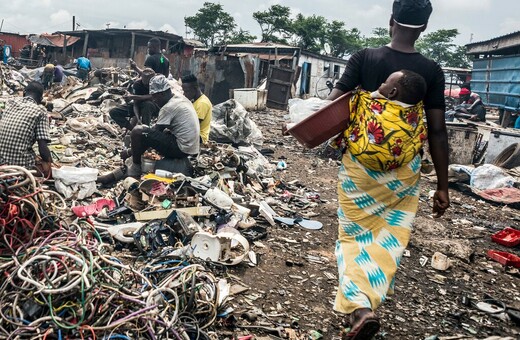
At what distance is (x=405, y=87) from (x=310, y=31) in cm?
3640

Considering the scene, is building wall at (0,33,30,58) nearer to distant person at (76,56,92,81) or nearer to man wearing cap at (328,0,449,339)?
distant person at (76,56,92,81)

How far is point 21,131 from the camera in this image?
3973 mm

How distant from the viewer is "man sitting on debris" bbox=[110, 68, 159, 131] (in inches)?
265

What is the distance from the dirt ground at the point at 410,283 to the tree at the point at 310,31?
32.8m

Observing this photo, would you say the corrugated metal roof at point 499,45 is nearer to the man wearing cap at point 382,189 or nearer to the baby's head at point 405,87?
the man wearing cap at point 382,189

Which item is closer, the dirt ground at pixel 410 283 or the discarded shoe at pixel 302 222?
the dirt ground at pixel 410 283

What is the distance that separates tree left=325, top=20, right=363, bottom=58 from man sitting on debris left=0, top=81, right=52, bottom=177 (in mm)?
35652

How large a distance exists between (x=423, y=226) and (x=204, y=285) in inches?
133

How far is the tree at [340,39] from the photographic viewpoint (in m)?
36.9

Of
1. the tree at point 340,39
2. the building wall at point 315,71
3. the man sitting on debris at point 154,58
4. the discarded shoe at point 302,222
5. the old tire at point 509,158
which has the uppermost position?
the tree at point 340,39

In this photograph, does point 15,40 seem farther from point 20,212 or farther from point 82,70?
point 20,212

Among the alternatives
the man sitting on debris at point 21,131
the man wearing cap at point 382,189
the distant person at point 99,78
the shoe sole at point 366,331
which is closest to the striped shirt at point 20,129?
the man sitting on debris at point 21,131

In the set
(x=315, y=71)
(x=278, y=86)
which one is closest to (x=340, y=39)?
(x=315, y=71)

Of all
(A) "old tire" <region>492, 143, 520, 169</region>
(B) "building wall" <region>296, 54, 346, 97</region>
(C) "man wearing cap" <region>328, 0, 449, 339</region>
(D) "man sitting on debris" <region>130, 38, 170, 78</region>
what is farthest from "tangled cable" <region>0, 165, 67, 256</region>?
(B) "building wall" <region>296, 54, 346, 97</region>
